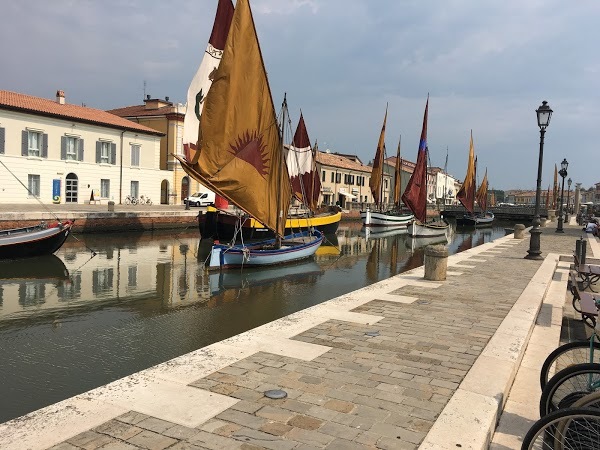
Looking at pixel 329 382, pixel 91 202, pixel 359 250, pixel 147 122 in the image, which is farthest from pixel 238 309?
pixel 147 122

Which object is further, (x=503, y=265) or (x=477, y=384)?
(x=503, y=265)

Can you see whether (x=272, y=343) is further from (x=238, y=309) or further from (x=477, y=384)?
(x=238, y=309)

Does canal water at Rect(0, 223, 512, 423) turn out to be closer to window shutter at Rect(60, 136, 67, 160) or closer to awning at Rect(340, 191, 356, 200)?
window shutter at Rect(60, 136, 67, 160)

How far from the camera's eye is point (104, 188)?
4069cm

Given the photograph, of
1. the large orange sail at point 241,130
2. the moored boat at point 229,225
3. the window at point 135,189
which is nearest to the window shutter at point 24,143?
the window at point 135,189

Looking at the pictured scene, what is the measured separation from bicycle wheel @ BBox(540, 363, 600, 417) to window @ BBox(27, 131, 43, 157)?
3831 centimetres

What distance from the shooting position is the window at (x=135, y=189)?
4288 centimetres

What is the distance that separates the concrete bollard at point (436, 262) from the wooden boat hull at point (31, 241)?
1490cm

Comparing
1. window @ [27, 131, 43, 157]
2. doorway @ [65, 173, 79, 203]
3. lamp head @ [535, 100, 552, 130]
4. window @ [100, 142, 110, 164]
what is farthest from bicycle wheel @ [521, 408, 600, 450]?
window @ [100, 142, 110, 164]

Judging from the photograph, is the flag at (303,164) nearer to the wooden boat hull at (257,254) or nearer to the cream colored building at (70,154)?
the wooden boat hull at (257,254)

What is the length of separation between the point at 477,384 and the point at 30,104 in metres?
39.0

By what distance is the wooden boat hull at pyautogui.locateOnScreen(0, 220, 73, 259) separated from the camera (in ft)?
59.9

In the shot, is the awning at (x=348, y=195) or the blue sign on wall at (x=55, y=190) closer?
the blue sign on wall at (x=55, y=190)

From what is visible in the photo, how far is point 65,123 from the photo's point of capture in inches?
1470
